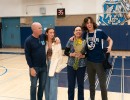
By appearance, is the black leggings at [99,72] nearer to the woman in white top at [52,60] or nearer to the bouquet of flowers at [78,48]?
the bouquet of flowers at [78,48]

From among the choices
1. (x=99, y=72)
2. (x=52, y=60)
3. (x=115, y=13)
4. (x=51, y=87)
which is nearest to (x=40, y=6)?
(x=115, y=13)

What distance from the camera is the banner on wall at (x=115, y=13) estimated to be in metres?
14.1

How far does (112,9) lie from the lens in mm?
14516

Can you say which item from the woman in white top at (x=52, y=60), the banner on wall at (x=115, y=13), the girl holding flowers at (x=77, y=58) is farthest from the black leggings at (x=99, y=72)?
the banner on wall at (x=115, y=13)

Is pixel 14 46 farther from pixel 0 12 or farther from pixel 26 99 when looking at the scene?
pixel 26 99

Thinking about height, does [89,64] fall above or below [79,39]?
below

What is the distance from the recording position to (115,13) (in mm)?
14414

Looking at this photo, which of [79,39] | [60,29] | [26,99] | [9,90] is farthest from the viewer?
[60,29]

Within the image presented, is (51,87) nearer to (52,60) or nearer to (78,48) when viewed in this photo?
(52,60)

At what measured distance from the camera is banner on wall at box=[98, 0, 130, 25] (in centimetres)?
1412

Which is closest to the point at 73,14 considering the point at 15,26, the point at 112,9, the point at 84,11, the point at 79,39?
the point at 84,11

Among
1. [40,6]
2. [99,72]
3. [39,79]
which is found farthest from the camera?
[40,6]

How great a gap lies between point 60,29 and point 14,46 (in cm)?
462

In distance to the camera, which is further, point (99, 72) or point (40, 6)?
point (40, 6)
